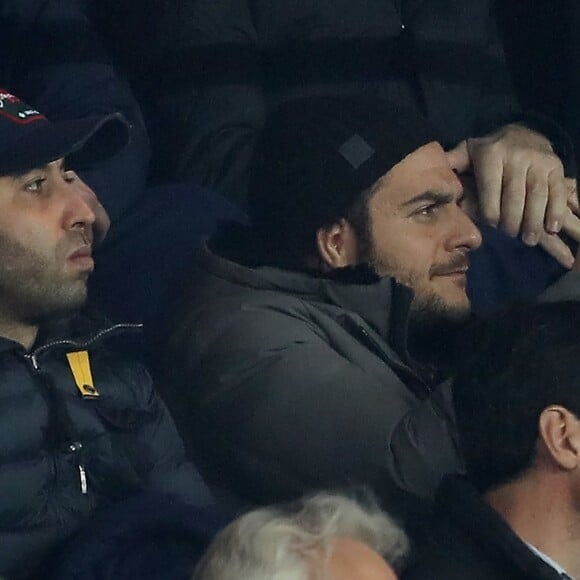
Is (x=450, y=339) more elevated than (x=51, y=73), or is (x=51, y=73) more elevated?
(x=51, y=73)

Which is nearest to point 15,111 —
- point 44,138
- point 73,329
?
point 44,138

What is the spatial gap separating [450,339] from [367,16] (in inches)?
16.9

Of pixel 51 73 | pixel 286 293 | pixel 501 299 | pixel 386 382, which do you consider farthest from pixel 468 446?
pixel 51 73

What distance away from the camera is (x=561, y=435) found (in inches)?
34.4

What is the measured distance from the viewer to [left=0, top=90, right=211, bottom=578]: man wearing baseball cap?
0.96 metres

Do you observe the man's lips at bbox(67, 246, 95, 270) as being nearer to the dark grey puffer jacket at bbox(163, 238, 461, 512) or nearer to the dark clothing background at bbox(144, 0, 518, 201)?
the dark grey puffer jacket at bbox(163, 238, 461, 512)

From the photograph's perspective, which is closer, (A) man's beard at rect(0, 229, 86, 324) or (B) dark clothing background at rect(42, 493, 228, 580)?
(B) dark clothing background at rect(42, 493, 228, 580)

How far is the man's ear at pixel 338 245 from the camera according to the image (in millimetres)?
1208

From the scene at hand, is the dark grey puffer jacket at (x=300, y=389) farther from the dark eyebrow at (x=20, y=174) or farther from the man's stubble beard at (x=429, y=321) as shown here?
the dark eyebrow at (x=20, y=174)

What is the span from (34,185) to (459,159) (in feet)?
1.50

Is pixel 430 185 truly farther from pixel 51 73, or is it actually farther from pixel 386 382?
pixel 51 73

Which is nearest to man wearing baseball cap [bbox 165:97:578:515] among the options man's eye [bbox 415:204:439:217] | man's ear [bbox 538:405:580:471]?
man's eye [bbox 415:204:439:217]

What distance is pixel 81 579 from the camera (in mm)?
913

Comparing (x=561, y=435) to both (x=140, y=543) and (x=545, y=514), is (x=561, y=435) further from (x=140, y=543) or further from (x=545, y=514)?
(x=140, y=543)
